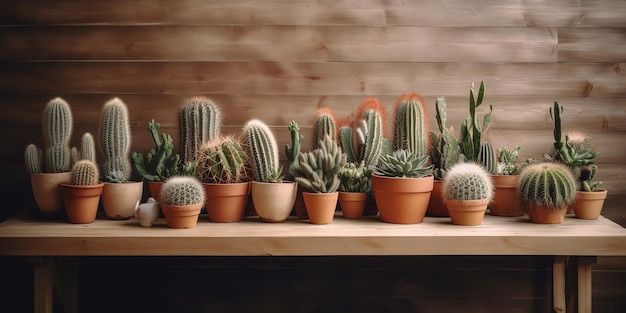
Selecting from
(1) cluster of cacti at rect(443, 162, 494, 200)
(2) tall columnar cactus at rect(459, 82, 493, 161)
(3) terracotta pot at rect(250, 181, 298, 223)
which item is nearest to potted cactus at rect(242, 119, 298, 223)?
(3) terracotta pot at rect(250, 181, 298, 223)

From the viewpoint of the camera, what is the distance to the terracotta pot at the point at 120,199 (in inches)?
72.2

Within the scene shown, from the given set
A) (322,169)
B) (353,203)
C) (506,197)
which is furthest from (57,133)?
(506,197)

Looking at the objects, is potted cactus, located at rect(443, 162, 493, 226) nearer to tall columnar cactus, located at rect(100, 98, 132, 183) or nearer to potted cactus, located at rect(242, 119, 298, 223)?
potted cactus, located at rect(242, 119, 298, 223)

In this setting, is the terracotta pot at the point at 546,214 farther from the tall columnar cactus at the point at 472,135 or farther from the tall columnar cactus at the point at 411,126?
the tall columnar cactus at the point at 411,126

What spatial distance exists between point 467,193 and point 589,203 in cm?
52

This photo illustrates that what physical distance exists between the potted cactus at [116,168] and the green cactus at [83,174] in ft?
0.23

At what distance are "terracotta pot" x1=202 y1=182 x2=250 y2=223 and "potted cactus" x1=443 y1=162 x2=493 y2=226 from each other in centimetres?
75

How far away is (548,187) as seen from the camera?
1.75 meters

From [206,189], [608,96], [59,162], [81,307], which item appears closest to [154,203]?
[206,189]

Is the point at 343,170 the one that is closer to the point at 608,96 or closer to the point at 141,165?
the point at 141,165

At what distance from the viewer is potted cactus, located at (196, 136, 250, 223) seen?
5.90 ft
